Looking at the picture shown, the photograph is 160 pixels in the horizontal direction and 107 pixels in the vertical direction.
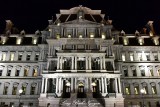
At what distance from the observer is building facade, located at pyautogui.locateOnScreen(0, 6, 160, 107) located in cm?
4626

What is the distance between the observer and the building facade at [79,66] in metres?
46.3

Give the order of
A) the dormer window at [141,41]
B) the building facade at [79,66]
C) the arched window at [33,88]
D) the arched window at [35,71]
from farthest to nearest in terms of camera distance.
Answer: the dormer window at [141,41] → the arched window at [35,71] → the arched window at [33,88] → the building facade at [79,66]

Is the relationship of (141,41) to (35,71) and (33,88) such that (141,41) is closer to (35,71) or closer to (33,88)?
(35,71)

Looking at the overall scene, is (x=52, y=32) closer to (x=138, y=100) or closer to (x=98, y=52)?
(x=98, y=52)

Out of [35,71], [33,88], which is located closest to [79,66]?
[35,71]

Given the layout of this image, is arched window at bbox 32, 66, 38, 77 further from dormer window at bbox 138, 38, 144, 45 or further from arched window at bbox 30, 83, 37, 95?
dormer window at bbox 138, 38, 144, 45

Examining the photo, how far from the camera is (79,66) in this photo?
50219 millimetres

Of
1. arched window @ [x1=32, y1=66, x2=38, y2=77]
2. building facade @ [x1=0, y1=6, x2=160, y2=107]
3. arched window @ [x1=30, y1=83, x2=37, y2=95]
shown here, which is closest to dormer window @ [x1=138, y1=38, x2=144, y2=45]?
building facade @ [x1=0, y1=6, x2=160, y2=107]

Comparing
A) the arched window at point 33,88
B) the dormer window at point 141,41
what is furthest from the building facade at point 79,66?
the dormer window at point 141,41

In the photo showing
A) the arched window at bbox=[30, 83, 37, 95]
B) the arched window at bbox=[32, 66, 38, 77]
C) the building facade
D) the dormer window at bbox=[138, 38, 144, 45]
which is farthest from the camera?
the dormer window at bbox=[138, 38, 144, 45]

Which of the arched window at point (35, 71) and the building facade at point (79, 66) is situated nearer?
the building facade at point (79, 66)

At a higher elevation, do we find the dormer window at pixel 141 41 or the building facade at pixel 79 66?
the dormer window at pixel 141 41

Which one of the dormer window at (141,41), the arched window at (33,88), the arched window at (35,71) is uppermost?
the dormer window at (141,41)

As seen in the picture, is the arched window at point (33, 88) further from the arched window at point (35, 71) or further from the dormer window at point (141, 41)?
the dormer window at point (141, 41)
